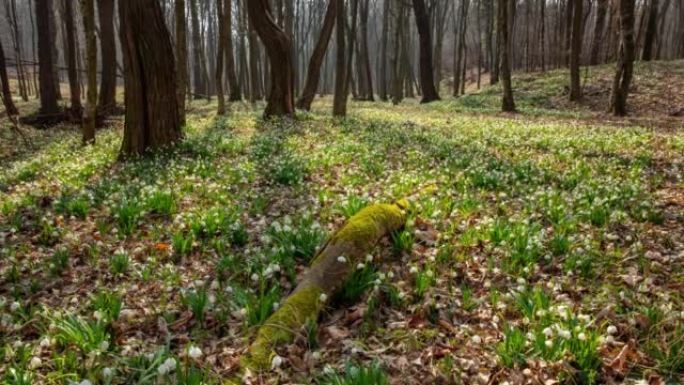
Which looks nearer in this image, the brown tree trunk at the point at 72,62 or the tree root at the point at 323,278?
the tree root at the point at 323,278

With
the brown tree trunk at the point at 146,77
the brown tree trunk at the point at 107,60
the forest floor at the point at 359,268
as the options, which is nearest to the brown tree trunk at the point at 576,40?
the forest floor at the point at 359,268

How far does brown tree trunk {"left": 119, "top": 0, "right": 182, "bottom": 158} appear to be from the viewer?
34.7 ft

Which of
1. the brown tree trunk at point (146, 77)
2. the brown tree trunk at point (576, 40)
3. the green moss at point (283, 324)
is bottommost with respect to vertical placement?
the green moss at point (283, 324)

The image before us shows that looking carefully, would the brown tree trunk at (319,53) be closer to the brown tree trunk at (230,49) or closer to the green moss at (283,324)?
the brown tree trunk at (230,49)

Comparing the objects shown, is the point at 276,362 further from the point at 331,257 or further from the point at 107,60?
the point at 107,60

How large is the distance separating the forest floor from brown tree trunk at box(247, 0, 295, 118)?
737 centimetres

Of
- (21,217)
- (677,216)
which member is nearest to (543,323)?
(677,216)

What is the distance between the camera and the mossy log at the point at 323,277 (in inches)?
155

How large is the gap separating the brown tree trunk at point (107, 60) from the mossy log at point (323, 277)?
58.1 feet

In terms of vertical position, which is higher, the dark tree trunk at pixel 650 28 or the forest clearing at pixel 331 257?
the dark tree trunk at pixel 650 28

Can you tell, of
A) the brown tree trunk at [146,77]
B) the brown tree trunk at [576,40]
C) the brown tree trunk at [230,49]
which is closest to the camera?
the brown tree trunk at [146,77]

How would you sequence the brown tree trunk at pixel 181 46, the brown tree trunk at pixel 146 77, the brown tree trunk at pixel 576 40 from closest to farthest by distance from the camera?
the brown tree trunk at pixel 146 77 < the brown tree trunk at pixel 181 46 < the brown tree trunk at pixel 576 40

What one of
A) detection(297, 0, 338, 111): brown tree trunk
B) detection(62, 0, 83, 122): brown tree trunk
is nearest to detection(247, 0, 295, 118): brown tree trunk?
detection(297, 0, 338, 111): brown tree trunk

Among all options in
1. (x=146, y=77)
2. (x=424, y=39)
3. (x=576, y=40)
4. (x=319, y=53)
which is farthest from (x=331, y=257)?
(x=424, y=39)
